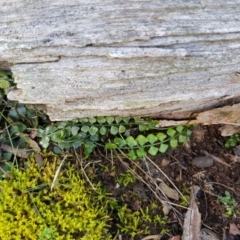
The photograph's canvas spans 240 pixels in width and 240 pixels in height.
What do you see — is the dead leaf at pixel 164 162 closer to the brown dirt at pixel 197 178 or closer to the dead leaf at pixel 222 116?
the brown dirt at pixel 197 178

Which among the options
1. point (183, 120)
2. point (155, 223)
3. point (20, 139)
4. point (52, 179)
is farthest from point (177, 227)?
point (20, 139)

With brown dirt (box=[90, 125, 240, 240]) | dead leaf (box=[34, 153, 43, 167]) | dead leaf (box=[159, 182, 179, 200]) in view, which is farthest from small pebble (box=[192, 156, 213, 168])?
dead leaf (box=[34, 153, 43, 167])

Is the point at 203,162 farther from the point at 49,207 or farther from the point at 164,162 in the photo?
the point at 49,207

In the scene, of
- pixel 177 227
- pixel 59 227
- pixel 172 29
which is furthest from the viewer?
pixel 177 227

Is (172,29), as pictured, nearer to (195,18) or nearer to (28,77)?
(195,18)

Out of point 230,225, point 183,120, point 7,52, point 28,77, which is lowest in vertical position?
point 230,225

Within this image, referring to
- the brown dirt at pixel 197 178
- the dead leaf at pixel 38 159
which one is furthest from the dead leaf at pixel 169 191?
the dead leaf at pixel 38 159

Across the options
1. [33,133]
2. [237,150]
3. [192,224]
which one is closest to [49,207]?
[33,133]
